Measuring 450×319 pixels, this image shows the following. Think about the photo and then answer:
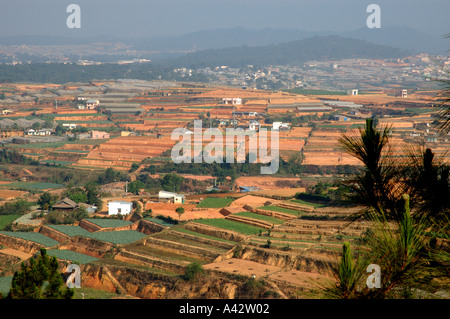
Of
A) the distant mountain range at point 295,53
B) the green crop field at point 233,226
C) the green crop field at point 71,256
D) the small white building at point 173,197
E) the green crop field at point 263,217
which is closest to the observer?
the green crop field at point 71,256

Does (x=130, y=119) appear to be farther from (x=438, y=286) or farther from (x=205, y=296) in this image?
(x=438, y=286)

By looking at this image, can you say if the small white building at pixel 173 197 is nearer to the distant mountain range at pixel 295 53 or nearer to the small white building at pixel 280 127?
the small white building at pixel 280 127

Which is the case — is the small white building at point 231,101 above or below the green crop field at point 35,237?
above

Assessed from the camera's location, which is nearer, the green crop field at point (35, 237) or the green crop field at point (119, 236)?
the green crop field at point (119, 236)

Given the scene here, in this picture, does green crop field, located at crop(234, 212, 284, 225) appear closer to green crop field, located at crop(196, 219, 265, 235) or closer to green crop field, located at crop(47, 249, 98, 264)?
green crop field, located at crop(196, 219, 265, 235)

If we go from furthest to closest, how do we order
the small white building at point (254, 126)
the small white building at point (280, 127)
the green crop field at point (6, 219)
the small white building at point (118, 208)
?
the small white building at point (254, 126), the small white building at point (280, 127), the small white building at point (118, 208), the green crop field at point (6, 219)

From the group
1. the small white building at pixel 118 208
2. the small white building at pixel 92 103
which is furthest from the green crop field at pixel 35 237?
the small white building at pixel 92 103

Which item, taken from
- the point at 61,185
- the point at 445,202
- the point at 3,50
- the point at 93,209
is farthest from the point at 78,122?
the point at 3,50

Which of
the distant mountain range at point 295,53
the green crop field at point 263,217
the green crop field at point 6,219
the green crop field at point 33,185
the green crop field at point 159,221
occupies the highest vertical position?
the distant mountain range at point 295,53

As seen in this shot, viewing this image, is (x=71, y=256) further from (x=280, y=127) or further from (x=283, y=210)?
(x=280, y=127)
